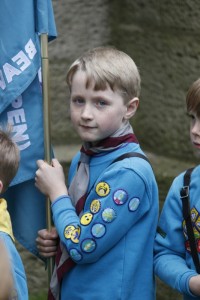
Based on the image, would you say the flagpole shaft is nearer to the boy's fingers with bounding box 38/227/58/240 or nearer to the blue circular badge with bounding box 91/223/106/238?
the boy's fingers with bounding box 38/227/58/240

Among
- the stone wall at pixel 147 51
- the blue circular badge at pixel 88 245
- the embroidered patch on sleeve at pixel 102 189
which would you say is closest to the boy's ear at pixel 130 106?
the embroidered patch on sleeve at pixel 102 189

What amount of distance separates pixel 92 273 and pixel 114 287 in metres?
0.11

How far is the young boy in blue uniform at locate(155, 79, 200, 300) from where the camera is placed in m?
3.29

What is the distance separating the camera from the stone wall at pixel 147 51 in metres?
4.76

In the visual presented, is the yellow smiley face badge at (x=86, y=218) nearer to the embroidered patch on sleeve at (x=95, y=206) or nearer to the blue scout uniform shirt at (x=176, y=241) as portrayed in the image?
the embroidered patch on sleeve at (x=95, y=206)

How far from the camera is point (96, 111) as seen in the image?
338cm

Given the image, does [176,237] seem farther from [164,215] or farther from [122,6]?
[122,6]

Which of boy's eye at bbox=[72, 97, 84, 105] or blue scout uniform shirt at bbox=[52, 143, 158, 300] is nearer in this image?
blue scout uniform shirt at bbox=[52, 143, 158, 300]

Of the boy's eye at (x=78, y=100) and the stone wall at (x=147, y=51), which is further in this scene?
the stone wall at (x=147, y=51)

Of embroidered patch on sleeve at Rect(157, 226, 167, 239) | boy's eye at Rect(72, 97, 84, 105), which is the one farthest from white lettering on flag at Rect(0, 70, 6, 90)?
embroidered patch on sleeve at Rect(157, 226, 167, 239)

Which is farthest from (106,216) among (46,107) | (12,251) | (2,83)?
(2,83)

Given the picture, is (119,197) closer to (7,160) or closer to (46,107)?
(7,160)

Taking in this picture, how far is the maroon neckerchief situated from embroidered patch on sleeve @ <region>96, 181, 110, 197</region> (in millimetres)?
110

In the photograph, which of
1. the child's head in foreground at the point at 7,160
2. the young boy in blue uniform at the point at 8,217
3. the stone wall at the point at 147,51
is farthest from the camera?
the stone wall at the point at 147,51
